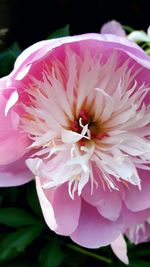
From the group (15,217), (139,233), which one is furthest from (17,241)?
(139,233)

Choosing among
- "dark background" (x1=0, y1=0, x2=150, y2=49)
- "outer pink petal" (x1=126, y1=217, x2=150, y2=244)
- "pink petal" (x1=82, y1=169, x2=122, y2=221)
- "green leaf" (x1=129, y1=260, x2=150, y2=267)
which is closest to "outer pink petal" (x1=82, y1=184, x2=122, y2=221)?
"pink petal" (x1=82, y1=169, x2=122, y2=221)

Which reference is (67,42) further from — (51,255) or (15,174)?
(51,255)

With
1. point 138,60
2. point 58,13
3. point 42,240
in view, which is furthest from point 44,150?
point 58,13

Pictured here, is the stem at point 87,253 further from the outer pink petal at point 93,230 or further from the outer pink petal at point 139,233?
the outer pink petal at point 93,230

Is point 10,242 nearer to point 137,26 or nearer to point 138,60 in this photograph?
point 138,60

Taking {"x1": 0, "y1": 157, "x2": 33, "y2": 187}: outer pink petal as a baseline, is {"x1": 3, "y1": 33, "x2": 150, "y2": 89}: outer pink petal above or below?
above

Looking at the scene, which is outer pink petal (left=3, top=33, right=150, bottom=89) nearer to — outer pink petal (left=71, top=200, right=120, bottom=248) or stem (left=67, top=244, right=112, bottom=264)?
outer pink petal (left=71, top=200, right=120, bottom=248)

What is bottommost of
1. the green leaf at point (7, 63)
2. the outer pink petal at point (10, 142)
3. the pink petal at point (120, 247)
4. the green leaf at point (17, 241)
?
the green leaf at point (17, 241)

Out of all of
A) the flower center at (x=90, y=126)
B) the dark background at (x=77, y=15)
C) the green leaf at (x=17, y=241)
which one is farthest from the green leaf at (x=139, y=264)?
the dark background at (x=77, y=15)
